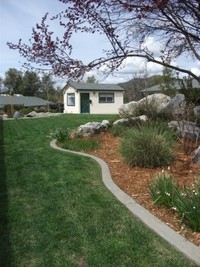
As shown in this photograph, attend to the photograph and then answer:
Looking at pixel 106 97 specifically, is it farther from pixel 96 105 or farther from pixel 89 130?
pixel 89 130

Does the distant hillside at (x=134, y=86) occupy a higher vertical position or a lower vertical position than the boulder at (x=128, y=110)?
higher

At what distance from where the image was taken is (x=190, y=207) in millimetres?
4555

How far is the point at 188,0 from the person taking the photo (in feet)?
22.3

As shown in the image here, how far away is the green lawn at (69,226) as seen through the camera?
389cm

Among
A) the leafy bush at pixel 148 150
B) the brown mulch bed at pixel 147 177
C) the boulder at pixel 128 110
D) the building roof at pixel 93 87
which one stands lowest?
the brown mulch bed at pixel 147 177

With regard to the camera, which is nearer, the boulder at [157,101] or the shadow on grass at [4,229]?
the shadow on grass at [4,229]

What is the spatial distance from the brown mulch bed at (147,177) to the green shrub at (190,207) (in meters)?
0.09

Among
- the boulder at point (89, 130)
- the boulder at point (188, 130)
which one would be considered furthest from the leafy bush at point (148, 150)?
the boulder at point (89, 130)

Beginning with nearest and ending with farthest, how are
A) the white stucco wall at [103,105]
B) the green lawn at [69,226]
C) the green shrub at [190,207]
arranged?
the green lawn at [69,226] → the green shrub at [190,207] → the white stucco wall at [103,105]

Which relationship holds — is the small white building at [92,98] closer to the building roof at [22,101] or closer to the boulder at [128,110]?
the building roof at [22,101]

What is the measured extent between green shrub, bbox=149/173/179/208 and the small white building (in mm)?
34102

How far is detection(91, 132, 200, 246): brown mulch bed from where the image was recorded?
481cm

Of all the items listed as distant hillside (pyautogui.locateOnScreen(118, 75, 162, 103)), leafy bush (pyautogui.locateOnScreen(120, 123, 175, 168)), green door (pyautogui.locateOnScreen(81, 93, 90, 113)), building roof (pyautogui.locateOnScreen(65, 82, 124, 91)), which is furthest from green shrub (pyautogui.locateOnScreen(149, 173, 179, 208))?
green door (pyautogui.locateOnScreen(81, 93, 90, 113))

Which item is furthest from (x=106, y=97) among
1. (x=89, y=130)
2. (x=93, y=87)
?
(x=89, y=130)
